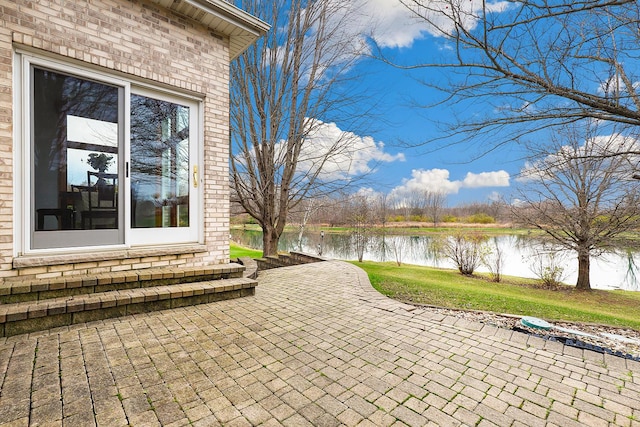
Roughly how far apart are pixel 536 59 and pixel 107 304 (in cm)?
568

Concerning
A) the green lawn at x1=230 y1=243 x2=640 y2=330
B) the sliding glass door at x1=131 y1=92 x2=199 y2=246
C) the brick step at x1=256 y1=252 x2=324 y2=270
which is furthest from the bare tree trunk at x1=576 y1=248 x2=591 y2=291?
the sliding glass door at x1=131 y1=92 x2=199 y2=246

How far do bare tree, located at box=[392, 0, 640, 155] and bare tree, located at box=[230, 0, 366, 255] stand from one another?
15.9 ft

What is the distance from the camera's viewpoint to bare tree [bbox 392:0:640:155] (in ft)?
11.1

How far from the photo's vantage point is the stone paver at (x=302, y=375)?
167 centimetres

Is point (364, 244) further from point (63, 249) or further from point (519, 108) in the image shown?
point (63, 249)

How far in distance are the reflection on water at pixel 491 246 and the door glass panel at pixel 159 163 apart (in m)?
8.70

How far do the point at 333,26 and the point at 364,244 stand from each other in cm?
1058

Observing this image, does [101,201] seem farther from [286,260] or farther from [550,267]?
[550,267]

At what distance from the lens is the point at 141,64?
11.8ft

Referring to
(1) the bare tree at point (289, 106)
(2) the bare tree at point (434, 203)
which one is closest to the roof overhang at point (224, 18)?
(1) the bare tree at point (289, 106)

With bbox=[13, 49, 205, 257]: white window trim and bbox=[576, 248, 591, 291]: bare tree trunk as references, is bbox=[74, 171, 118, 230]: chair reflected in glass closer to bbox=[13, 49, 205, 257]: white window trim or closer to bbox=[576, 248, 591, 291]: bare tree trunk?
bbox=[13, 49, 205, 257]: white window trim

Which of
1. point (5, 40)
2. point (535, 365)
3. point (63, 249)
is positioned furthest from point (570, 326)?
point (5, 40)

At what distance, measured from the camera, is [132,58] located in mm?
3520

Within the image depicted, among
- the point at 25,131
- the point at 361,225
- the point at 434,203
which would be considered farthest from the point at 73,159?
the point at 434,203
